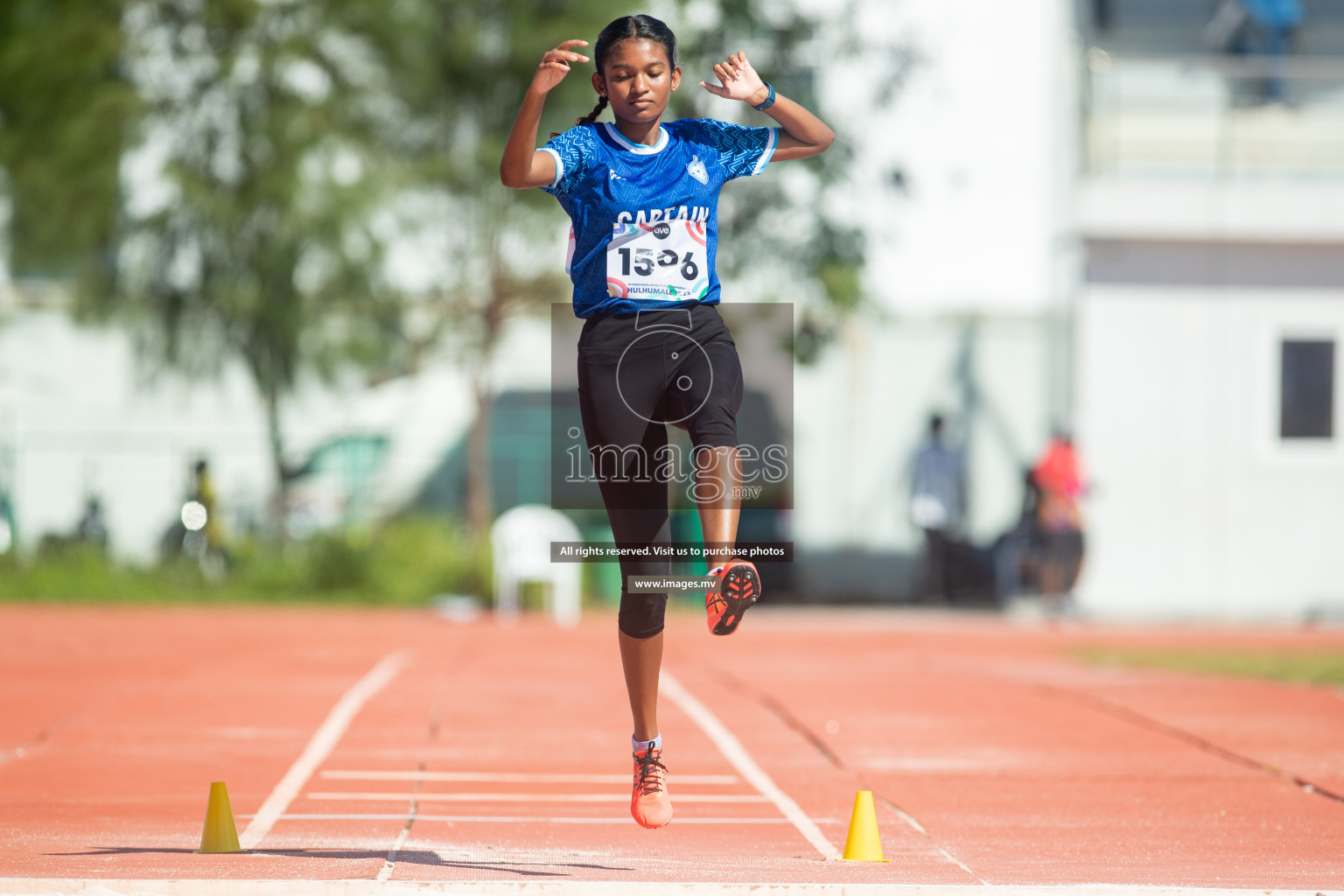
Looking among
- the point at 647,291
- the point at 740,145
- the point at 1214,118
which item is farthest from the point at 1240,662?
the point at 647,291

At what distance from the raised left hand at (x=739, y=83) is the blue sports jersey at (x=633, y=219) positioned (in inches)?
11.4

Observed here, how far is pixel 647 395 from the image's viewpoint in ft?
18.1

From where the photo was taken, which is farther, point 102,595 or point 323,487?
point 323,487

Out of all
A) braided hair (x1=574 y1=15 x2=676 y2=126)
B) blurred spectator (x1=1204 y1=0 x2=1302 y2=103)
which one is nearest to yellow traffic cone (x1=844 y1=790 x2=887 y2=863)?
braided hair (x1=574 y1=15 x2=676 y2=126)

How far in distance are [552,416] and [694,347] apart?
50.4 ft

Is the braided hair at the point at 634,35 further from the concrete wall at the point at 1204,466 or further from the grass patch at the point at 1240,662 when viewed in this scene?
the concrete wall at the point at 1204,466

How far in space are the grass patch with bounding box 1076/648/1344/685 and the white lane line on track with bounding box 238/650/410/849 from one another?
592 centimetres

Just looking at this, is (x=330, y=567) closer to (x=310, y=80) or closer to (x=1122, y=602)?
(x=310, y=80)

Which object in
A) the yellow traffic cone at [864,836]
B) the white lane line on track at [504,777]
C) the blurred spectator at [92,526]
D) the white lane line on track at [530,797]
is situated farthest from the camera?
the blurred spectator at [92,526]

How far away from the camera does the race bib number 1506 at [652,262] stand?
5516mm

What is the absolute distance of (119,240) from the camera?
20.2 m

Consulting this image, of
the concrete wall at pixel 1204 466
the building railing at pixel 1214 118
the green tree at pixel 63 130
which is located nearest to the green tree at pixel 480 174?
the green tree at pixel 63 130

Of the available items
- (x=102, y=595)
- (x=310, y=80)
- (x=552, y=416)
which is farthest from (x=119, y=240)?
(x=552, y=416)

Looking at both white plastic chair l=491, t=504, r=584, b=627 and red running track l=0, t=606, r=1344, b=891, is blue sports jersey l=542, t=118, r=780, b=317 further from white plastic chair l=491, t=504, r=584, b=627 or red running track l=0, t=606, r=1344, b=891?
white plastic chair l=491, t=504, r=584, b=627
